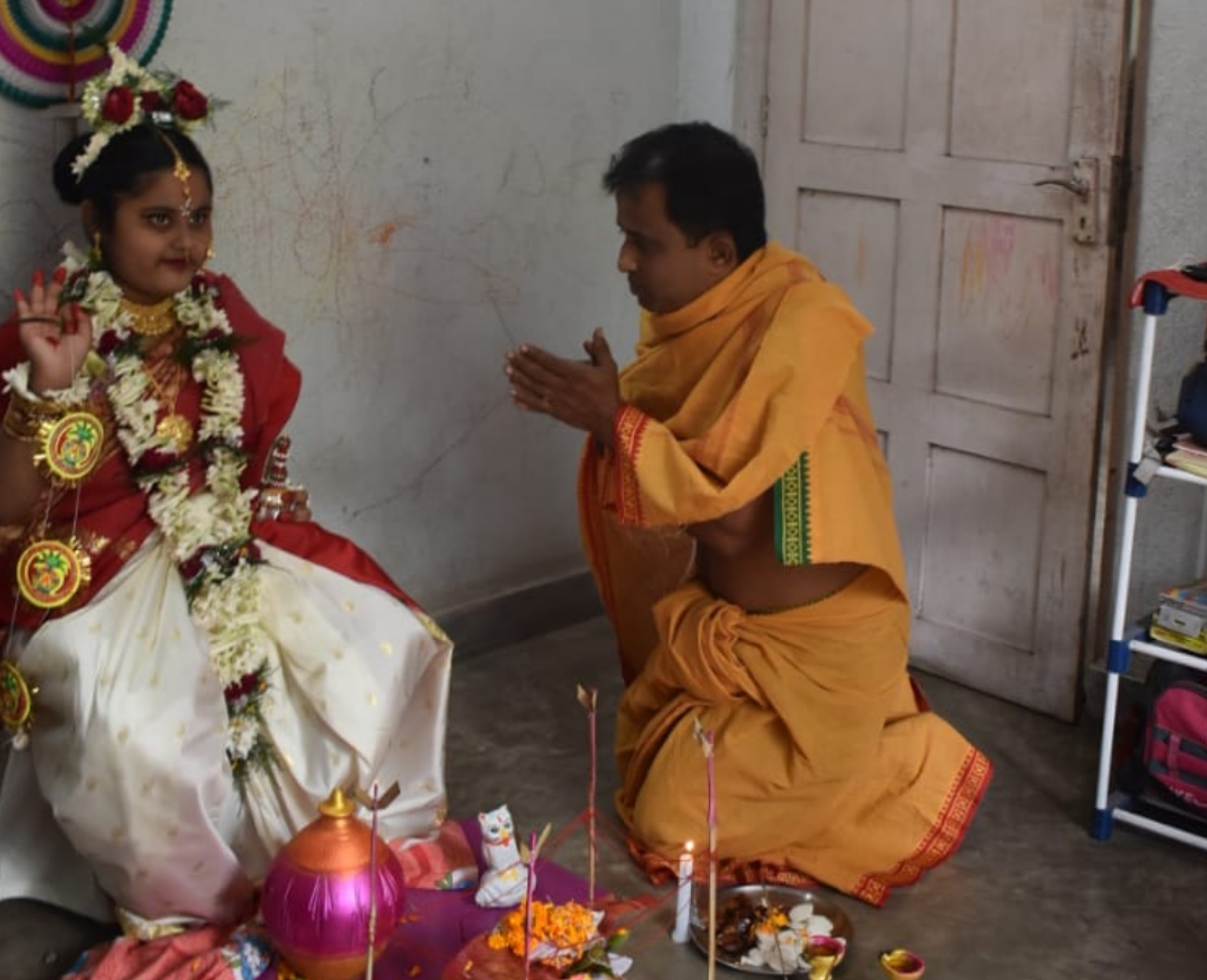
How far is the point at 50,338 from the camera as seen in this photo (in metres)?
3.31

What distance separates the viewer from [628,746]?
417 centimetres

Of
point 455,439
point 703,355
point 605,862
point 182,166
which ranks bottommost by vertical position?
point 605,862

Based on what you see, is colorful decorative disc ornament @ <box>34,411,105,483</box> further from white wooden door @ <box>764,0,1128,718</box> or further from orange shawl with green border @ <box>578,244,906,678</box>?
white wooden door @ <box>764,0,1128,718</box>

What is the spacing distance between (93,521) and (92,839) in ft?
2.08

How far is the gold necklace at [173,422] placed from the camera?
3588mm

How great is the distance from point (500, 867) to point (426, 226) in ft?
6.09

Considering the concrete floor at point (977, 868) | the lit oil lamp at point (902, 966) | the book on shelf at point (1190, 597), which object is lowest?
the concrete floor at point (977, 868)

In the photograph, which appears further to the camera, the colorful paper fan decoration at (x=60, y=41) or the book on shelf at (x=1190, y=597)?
the book on shelf at (x=1190, y=597)

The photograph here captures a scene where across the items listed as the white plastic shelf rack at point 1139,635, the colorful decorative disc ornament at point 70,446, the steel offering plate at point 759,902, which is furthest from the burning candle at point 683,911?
the colorful decorative disc ornament at point 70,446

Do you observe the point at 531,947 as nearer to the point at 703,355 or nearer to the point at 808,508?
the point at 808,508

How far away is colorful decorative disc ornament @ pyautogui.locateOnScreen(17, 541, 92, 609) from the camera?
343 cm

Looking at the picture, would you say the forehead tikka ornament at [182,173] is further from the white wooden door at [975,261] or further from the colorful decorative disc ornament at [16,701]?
the white wooden door at [975,261]

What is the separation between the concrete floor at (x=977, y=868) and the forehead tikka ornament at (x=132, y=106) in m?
1.59

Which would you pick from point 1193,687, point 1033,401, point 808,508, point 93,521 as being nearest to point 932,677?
point 1033,401
